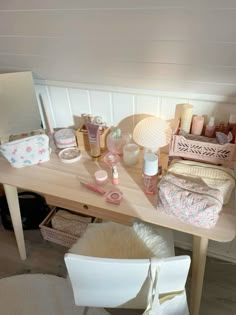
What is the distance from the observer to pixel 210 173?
109cm

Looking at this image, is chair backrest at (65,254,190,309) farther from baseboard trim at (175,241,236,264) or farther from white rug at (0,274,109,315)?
Answer: baseboard trim at (175,241,236,264)

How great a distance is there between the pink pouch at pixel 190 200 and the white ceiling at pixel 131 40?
15.3 inches

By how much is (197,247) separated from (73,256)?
498mm

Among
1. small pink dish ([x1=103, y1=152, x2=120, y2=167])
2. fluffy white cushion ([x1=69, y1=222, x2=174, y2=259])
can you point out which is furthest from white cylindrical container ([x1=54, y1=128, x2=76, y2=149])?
fluffy white cushion ([x1=69, y1=222, x2=174, y2=259])

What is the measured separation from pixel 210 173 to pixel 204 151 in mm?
102

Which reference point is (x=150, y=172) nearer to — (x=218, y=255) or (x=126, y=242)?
(x=126, y=242)

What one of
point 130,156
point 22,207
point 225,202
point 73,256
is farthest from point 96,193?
point 22,207

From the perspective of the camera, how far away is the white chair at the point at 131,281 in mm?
857

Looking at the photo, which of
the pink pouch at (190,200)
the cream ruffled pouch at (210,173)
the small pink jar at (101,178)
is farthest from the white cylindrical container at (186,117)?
the small pink jar at (101,178)

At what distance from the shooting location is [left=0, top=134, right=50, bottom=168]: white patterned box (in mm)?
1288

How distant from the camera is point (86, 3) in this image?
29.9 inches

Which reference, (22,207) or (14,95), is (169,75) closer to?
(14,95)

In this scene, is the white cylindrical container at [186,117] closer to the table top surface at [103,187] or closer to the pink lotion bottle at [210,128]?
the pink lotion bottle at [210,128]

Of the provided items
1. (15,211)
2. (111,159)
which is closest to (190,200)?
(111,159)
